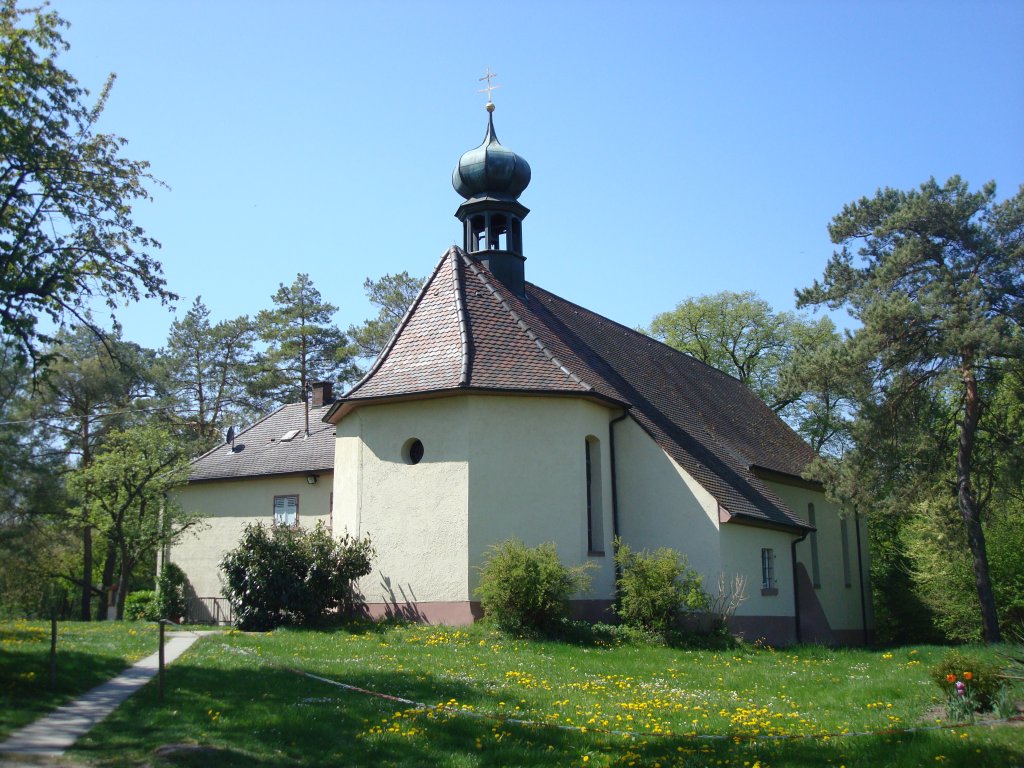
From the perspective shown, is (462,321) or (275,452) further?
(275,452)

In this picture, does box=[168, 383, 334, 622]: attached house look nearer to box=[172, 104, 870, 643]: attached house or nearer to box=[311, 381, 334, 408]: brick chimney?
box=[172, 104, 870, 643]: attached house

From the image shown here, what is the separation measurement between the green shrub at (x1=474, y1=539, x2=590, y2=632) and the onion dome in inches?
451

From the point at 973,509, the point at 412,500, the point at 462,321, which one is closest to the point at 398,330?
the point at 462,321

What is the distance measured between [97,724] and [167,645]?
19.9 ft

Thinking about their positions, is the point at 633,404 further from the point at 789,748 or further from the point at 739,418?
the point at 789,748

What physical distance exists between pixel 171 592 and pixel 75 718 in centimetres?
1924

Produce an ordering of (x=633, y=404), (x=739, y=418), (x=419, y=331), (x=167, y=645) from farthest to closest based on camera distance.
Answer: (x=739, y=418) < (x=633, y=404) < (x=419, y=331) < (x=167, y=645)

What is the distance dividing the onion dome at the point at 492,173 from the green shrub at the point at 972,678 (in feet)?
58.6

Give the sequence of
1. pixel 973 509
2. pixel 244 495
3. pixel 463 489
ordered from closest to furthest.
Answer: pixel 463 489
pixel 973 509
pixel 244 495

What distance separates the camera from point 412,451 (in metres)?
19.2

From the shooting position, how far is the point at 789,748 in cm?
815

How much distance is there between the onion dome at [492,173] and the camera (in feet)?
81.0

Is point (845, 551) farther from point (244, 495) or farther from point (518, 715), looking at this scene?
point (518, 715)

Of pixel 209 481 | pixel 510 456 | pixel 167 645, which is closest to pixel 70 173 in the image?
pixel 167 645
